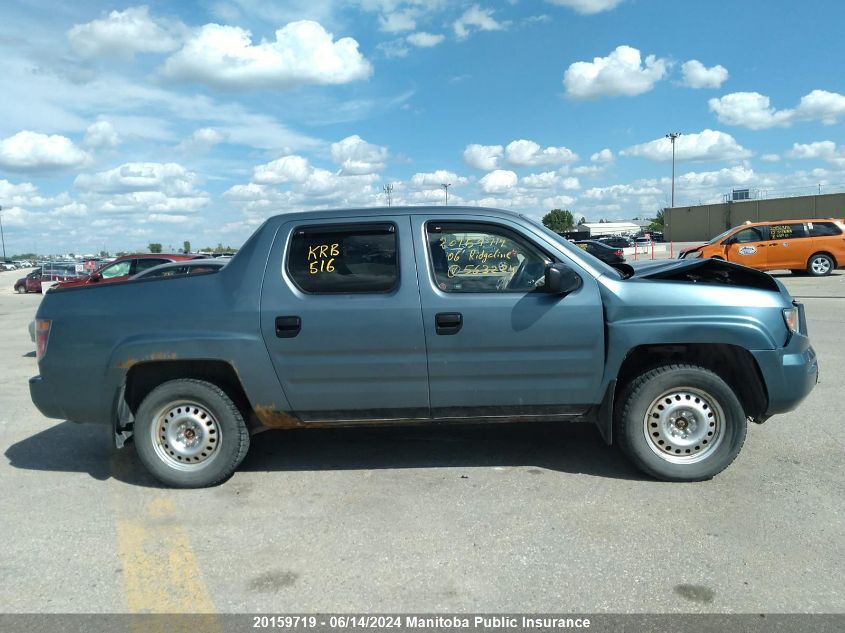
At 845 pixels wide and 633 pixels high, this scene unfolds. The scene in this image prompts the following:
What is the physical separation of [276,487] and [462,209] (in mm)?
2295

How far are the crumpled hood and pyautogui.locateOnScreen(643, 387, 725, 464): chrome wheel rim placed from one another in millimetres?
818

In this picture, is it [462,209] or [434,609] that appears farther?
[462,209]

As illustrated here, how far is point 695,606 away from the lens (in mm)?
2984

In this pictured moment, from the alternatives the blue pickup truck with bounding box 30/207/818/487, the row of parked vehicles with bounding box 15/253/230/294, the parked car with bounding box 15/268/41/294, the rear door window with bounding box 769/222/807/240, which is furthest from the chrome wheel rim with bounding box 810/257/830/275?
the parked car with bounding box 15/268/41/294

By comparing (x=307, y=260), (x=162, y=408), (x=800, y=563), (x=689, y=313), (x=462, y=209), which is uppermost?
(x=462, y=209)

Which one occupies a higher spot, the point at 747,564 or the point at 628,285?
the point at 628,285

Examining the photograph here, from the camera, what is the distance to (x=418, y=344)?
4184 mm

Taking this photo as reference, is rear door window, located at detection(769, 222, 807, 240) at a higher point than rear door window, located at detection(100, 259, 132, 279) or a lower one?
lower

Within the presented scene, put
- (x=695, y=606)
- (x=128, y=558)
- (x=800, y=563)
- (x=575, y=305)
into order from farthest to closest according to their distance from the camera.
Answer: (x=575, y=305) → (x=128, y=558) → (x=800, y=563) → (x=695, y=606)

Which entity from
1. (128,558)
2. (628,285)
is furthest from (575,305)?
(128,558)

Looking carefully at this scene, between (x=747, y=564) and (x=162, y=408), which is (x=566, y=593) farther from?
(x=162, y=408)

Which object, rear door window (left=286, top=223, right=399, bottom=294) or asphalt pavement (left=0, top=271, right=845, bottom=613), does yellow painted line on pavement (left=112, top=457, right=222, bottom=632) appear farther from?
rear door window (left=286, top=223, right=399, bottom=294)

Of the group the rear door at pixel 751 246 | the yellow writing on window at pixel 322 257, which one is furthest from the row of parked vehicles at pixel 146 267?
the rear door at pixel 751 246

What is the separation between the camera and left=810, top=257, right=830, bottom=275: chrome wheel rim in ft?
63.1
